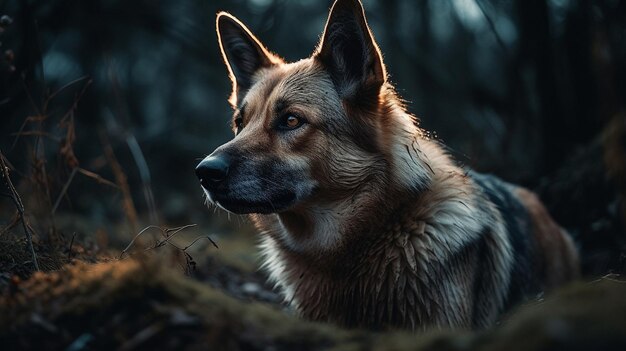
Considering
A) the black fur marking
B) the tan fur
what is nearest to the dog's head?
the black fur marking

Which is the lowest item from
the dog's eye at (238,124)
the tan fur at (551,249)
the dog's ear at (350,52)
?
the tan fur at (551,249)

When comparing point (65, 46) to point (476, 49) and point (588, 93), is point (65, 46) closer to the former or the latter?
point (588, 93)

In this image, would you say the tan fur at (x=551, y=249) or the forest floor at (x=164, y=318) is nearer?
the forest floor at (x=164, y=318)

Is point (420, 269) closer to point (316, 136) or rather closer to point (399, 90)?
point (316, 136)

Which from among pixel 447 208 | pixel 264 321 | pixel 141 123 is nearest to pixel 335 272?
pixel 447 208

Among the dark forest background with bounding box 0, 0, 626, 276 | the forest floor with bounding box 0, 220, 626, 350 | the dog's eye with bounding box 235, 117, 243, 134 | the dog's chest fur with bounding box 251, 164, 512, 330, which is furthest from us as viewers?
the dog's eye with bounding box 235, 117, 243, 134

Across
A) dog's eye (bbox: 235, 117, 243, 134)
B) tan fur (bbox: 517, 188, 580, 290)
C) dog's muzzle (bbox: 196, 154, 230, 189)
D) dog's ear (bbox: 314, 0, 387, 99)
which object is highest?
dog's ear (bbox: 314, 0, 387, 99)

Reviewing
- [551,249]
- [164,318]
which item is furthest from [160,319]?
[551,249]

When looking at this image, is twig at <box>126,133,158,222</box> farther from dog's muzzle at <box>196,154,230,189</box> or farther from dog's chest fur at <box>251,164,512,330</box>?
dog's chest fur at <box>251,164,512,330</box>

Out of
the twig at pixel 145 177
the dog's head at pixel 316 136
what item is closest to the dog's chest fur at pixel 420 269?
the dog's head at pixel 316 136

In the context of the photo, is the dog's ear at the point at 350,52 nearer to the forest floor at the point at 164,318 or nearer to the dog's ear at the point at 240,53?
the dog's ear at the point at 240,53

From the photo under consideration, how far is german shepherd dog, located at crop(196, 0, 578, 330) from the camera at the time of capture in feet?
10.4

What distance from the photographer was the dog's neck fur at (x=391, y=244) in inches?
123

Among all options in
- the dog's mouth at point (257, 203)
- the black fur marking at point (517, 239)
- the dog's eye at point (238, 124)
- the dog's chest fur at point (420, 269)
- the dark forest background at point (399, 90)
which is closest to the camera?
the dog's chest fur at point (420, 269)
